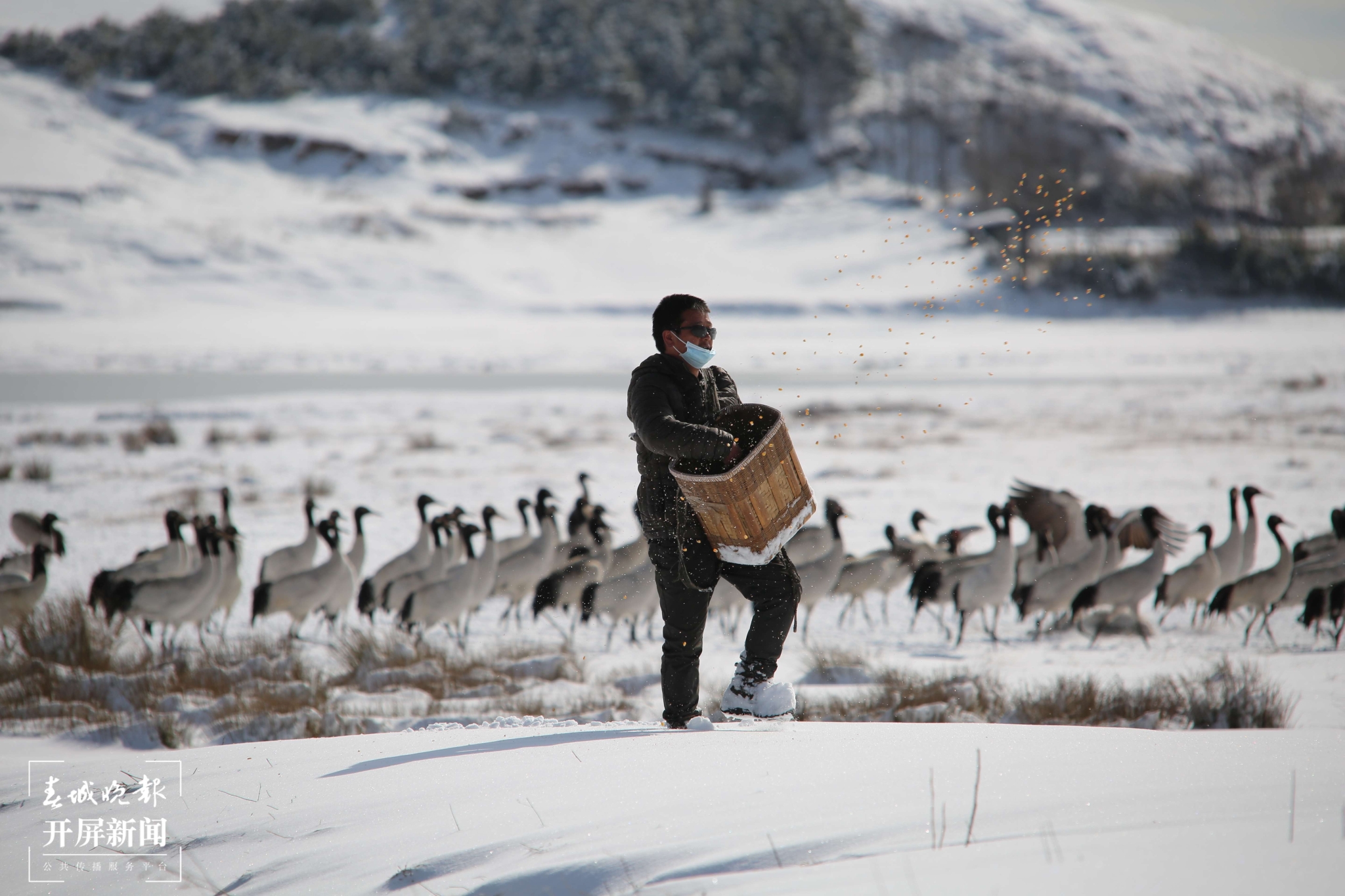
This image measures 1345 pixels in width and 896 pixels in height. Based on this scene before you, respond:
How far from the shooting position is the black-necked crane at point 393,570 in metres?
9.45

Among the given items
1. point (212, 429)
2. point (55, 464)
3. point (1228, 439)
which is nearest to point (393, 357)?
point (212, 429)

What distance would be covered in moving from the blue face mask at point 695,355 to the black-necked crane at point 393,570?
6.04 m

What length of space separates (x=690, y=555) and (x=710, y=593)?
0.27 m

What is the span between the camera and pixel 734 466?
4008 millimetres

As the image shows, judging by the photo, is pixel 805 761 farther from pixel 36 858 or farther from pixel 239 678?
pixel 239 678

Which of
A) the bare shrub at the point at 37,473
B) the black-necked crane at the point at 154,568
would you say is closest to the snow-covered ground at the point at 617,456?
the bare shrub at the point at 37,473

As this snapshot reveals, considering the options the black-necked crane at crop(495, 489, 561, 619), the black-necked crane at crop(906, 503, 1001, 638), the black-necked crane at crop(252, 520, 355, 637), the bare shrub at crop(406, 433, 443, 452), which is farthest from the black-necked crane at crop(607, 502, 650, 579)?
the bare shrub at crop(406, 433, 443, 452)

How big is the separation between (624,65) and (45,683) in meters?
81.2

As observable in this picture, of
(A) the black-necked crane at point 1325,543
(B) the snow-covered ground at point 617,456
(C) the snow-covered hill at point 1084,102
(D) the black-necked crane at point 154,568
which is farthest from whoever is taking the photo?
(C) the snow-covered hill at point 1084,102

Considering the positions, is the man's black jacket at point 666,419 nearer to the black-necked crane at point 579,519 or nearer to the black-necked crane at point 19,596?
the black-necked crane at point 19,596

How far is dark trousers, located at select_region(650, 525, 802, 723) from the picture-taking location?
167 inches

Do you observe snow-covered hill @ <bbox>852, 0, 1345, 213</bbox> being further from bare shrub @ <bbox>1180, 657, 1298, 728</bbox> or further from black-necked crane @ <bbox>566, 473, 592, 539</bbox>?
bare shrub @ <bbox>1180, 657, 1298, 728</bbox>

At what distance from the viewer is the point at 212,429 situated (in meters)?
18.7

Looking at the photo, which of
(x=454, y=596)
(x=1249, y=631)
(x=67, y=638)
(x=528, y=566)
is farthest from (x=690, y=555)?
(x=1249, y=631)
